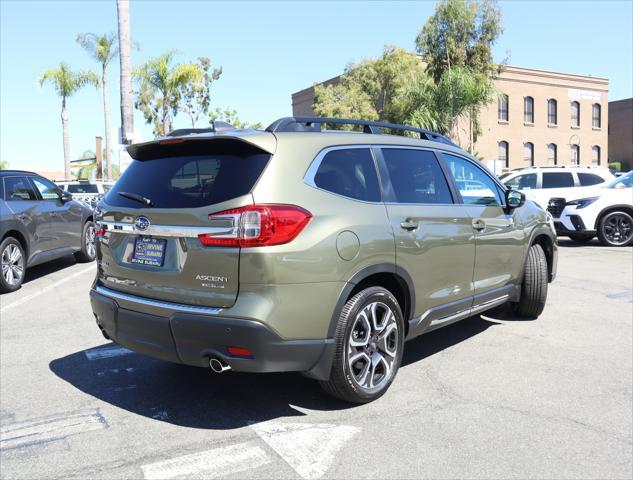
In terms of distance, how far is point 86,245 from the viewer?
1145 cm

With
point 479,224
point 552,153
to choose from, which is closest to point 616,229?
point 479,224

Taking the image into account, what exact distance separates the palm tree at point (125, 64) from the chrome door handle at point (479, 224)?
12.0 meters

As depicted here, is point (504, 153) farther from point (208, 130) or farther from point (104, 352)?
point (208, 130)

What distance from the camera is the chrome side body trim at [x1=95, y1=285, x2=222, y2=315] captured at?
3.42 metres

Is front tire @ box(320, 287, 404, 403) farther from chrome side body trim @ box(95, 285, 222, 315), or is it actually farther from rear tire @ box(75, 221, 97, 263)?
rear tire @ box(75, 221, 97, 263)

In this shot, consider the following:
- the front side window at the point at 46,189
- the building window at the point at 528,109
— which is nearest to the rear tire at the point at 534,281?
the front side window at the point at 46,189

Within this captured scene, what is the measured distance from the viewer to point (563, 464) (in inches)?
125

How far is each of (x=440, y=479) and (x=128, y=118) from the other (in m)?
14.3

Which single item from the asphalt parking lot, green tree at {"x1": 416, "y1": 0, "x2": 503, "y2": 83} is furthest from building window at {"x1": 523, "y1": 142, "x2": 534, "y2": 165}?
the asphalt parking lot

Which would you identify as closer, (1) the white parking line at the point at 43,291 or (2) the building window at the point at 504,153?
(1) the white parking line at the point at 43,291

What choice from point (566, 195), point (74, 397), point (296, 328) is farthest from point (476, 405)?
point (566, 195)

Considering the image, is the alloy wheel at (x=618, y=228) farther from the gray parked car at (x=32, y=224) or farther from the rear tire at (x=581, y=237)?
the gray parked car at (x=32, y=224)

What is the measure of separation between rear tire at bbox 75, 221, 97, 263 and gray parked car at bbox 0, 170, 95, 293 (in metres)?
0.17

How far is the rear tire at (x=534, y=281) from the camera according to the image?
603 cm
